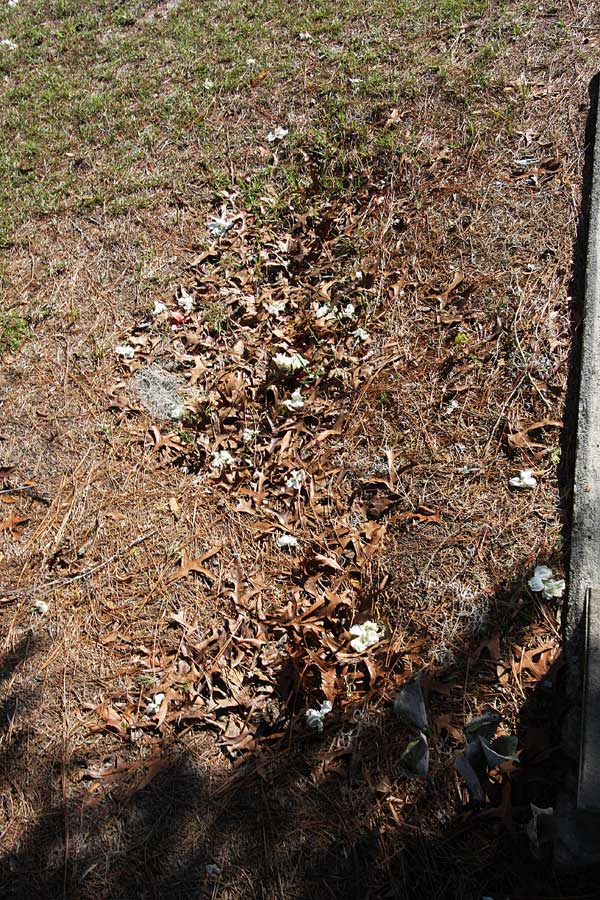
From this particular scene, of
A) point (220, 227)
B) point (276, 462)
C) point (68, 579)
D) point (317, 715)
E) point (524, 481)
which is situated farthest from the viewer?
point (220, 227)

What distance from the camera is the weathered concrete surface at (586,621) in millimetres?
1897

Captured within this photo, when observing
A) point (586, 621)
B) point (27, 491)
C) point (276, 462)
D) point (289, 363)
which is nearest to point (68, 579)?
point (27, 491)

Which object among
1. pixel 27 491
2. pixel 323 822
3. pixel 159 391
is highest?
pixel 159 391

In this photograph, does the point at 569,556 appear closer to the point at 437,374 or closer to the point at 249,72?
the point at 437,374

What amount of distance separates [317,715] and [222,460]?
3.95 feet

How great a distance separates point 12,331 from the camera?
3.77 m

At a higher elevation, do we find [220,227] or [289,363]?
[220,227]

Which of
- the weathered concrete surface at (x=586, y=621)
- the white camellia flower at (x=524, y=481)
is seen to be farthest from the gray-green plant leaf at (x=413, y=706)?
the white camellia flower at (x=524, y=481)

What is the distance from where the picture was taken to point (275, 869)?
2.14 meters

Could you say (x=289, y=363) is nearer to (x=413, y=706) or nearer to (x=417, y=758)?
(x=413, y=706)

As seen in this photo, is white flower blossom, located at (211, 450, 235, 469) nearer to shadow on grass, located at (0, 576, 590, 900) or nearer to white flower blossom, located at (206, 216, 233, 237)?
shadow on grass, located at (0, 576, 590, 900)

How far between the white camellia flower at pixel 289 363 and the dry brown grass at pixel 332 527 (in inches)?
9.7

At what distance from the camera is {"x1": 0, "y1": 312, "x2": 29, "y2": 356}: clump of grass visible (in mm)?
3719

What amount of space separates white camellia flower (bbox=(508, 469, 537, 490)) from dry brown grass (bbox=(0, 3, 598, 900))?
0.04 meters
